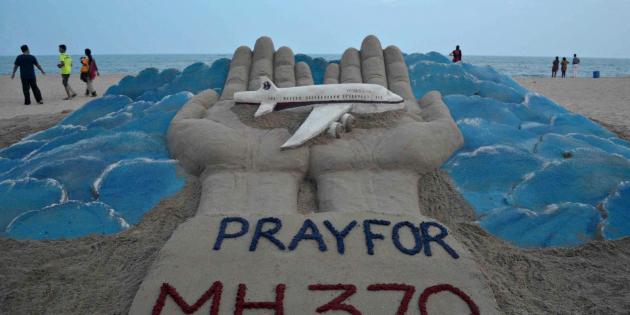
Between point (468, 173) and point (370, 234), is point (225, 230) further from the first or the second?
point (468, 173)

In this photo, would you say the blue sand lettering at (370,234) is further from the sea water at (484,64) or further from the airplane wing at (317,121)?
the sea water at (484,64)

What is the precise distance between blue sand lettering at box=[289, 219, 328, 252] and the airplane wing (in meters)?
1.52

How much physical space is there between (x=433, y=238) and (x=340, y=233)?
34.3 inches

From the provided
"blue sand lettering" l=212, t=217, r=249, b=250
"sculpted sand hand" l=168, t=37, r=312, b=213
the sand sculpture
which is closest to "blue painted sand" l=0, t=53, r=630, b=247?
"sculpted sand hand" l=168, t=37, r=312, b=213

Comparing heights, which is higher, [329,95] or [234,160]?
[329,95]

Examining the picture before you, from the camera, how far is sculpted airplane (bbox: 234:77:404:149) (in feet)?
19.2

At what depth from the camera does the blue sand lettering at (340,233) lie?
3.71 meters

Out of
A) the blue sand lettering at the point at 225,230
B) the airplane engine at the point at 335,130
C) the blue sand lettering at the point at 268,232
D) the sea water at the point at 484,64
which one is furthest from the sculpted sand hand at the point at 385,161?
the sea water at the point at 484,64

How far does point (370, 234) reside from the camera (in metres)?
3.89

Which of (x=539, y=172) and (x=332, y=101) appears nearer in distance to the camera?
(x=539, y=172)

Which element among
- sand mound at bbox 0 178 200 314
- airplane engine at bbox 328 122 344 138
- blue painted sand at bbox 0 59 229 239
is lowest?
sand mound at bbox 0 178 200 314

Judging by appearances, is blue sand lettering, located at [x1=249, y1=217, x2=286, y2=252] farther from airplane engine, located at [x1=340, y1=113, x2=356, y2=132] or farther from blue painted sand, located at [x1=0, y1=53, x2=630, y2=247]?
airplane engine, located at [x1=340, y1=113, x2=356, y2=132]

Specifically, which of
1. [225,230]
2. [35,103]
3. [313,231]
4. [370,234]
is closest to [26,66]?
[35,103]

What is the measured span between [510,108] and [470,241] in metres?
4.23
